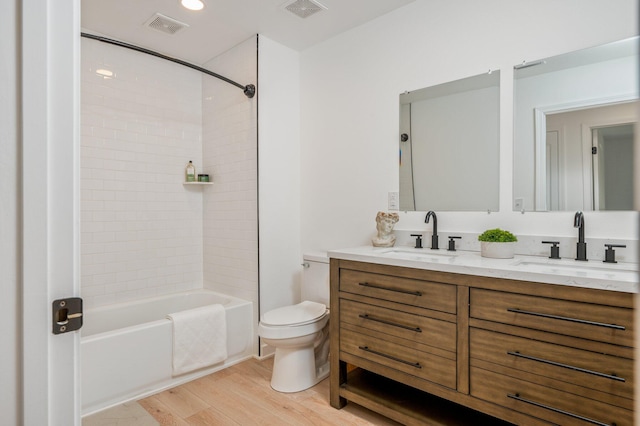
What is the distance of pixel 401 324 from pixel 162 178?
→ 100 inches

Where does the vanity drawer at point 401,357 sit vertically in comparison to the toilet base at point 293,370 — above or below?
above

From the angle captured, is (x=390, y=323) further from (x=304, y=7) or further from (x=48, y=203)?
(x=304, y=7)

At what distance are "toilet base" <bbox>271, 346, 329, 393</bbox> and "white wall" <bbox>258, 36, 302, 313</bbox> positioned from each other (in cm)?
61

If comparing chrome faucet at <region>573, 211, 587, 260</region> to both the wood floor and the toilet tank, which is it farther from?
the toilet tank

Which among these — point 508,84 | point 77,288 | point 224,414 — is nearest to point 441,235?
point 508,84

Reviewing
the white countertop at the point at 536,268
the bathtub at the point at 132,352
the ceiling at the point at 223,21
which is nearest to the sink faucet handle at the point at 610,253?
the white countertop at the point at 536,268

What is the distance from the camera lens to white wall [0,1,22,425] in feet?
2.39

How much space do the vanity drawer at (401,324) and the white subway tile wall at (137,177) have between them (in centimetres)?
198

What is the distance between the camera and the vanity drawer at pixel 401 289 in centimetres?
167

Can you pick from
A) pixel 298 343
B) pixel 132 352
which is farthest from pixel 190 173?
pixel 298 343

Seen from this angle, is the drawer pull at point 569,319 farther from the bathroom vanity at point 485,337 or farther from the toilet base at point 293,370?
the toilet base at point 293,370

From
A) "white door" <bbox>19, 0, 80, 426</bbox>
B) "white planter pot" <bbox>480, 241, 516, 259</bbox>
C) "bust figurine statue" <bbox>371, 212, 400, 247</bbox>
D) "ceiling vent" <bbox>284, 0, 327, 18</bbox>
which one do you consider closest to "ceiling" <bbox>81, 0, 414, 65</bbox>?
"ceiling vent" <bbox>284, 0, 327, 18</bbox>

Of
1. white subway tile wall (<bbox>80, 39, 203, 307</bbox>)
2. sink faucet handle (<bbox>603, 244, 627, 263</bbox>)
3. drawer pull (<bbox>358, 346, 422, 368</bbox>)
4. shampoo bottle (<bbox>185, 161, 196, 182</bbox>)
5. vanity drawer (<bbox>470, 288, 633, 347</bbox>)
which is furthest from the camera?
shampoo bottle (<bbox>185, 161, 196, 182</bbox>)

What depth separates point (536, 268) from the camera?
150 cm
